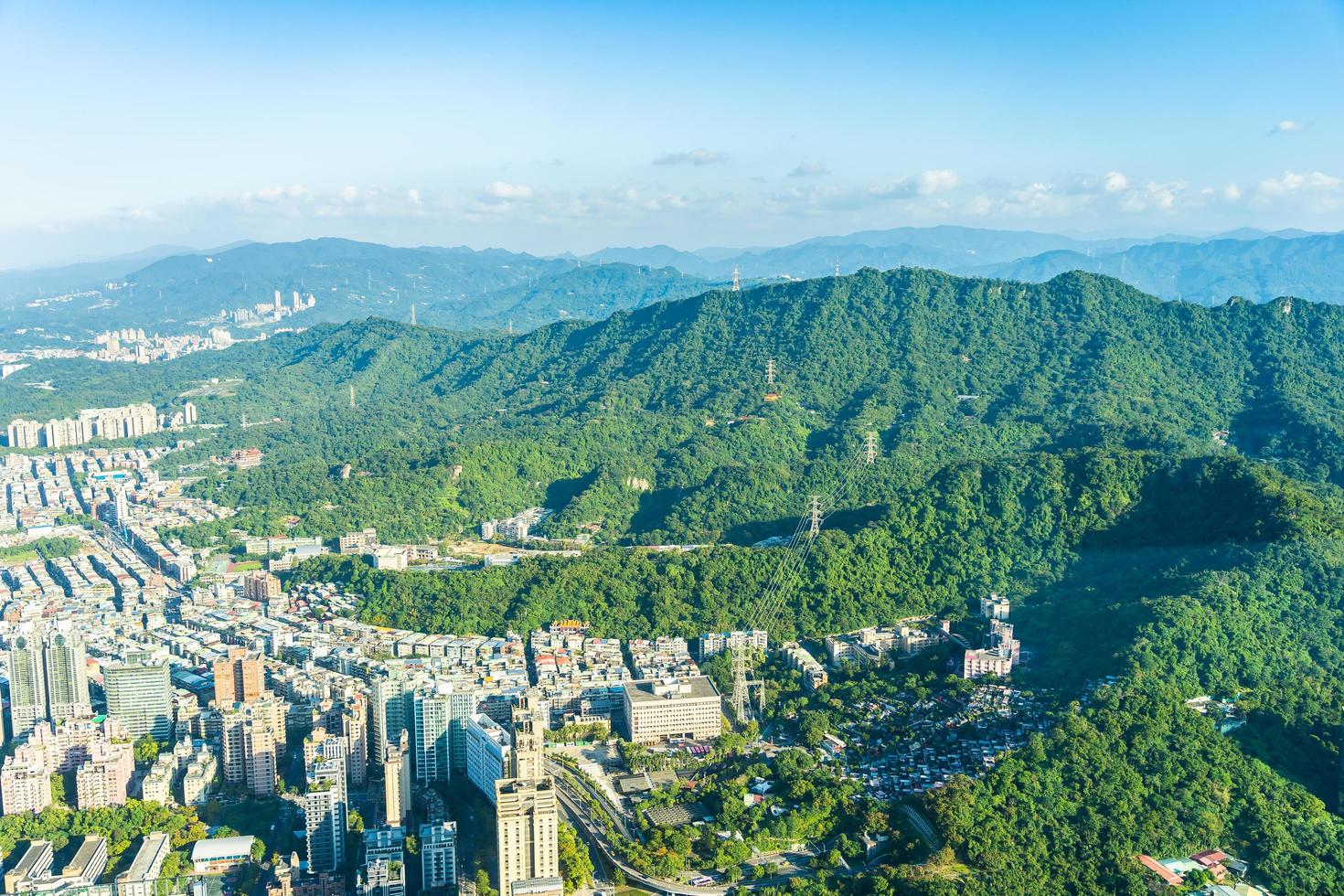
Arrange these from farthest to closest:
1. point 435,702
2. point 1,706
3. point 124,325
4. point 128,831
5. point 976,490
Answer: point 124,325 → point 976,490 → point 1,706 → point 435,702 → point 128,831

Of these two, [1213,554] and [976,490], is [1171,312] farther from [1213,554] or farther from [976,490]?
[1213,554]

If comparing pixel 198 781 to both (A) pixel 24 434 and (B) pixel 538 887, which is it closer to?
(B) pixel 538 887

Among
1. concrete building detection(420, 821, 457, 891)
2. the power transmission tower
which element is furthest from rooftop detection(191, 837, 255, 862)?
the power transmission tower

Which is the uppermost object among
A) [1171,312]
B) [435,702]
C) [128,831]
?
[1171,312]

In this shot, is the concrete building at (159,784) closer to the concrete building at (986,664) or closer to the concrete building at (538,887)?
the concrete building at (538,887)

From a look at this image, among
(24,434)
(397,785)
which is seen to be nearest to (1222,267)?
(24,434)

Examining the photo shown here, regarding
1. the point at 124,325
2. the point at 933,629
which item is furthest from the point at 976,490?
the point at 124,325
